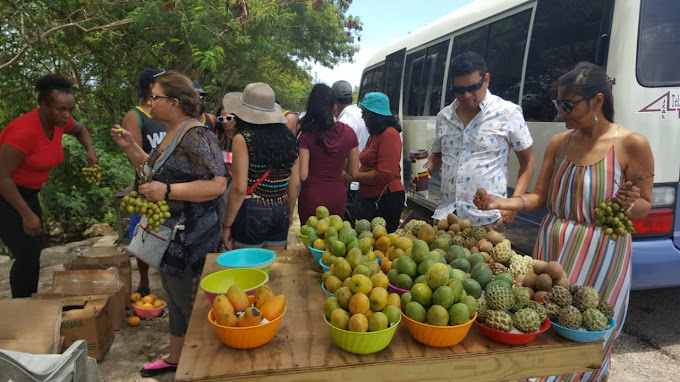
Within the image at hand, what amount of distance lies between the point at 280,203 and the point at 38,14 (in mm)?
6035

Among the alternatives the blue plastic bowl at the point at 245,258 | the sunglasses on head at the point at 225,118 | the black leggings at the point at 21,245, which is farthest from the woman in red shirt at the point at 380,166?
the black leggings at the point at 21,245

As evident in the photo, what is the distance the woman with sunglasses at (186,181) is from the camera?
254 centimetres

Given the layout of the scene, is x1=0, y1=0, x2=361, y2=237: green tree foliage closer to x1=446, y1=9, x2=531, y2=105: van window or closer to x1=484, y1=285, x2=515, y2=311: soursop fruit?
x1=446, y1=9, x2=531, y2=105: van window

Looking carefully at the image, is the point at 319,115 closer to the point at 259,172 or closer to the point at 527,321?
the point at 259,172

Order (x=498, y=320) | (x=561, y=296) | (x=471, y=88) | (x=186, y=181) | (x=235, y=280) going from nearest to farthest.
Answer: (x=498, y=320) < (x=561, y=296) < (x=235, y=280) < (x=186, y=181) < (x=471, y=88)

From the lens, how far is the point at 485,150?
3.00 metres

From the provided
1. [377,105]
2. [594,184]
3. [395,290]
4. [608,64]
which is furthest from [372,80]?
[395,290]

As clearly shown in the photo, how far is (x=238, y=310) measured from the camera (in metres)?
1.63

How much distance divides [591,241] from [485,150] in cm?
90

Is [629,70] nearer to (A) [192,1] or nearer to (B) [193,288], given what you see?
(B) [193,288]

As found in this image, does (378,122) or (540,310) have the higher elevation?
(378,122)

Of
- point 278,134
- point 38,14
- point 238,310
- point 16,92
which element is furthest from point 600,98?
point 16,92

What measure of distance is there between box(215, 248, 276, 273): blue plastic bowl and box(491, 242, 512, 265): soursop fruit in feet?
3.79

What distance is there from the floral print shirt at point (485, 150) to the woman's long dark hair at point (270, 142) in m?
1.23
